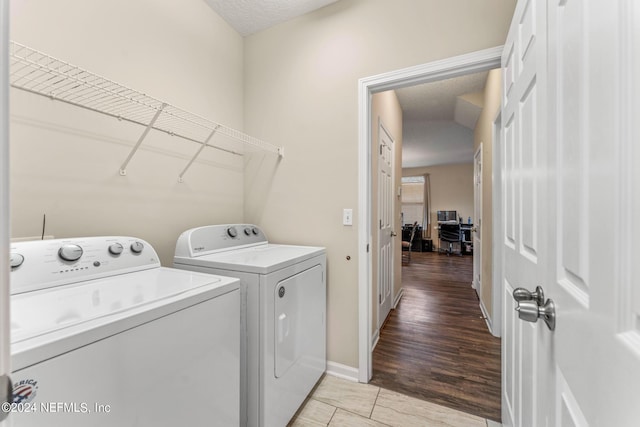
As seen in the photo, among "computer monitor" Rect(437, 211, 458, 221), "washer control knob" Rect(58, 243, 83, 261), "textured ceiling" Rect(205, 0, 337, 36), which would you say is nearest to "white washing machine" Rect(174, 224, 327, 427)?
"washer control knob" Rect(58, 243, 83, 261)

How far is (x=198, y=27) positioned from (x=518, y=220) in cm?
219

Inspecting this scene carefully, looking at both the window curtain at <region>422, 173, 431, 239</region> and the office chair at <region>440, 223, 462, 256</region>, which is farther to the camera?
the window curtain at <region>422, 173, 431, 239</region>

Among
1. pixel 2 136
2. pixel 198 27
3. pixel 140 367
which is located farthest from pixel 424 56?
pixel 140 367

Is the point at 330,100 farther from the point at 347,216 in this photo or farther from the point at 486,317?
the point at 486,317

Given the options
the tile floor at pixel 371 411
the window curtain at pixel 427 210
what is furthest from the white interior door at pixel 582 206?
the window curtain at pixel 427 210

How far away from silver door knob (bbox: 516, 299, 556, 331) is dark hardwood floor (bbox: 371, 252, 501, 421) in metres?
1.28

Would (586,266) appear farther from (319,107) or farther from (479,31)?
(319,107)

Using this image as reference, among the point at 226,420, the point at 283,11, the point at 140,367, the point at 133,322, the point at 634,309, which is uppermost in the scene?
the point at 283,11

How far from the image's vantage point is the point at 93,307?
785 millimetres

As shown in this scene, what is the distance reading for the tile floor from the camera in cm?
148

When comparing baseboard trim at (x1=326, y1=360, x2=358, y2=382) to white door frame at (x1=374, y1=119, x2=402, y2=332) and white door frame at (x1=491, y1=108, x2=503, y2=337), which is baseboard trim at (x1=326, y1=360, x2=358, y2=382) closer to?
white door frame at (x1=374, y1=119, x2=402, y2=332)

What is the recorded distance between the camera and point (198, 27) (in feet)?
6.09

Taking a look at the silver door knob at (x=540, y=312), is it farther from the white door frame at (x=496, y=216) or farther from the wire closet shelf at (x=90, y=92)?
the white door frame at (x=496, y=216)

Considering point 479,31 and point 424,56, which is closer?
point 479,31
